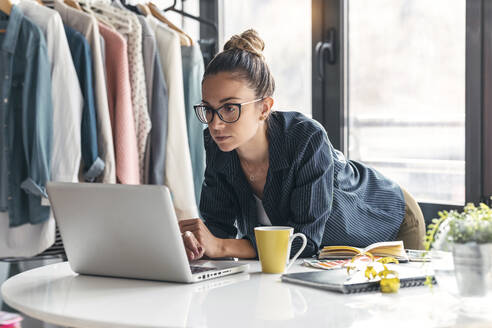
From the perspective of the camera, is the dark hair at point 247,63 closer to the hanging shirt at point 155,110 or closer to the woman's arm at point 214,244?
the woman's arm at point 214,244

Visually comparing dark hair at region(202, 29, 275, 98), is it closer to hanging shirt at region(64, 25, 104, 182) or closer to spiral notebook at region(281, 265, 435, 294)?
spiral notebook at region(281, 265, 435, 294)

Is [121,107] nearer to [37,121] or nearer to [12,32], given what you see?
[37,121]

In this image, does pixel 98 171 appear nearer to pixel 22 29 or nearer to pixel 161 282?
pixel 22 29

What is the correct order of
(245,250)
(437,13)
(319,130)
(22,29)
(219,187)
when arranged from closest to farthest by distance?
(245,250) → (319,130) → (219,187) → (22,29) → (437,13)

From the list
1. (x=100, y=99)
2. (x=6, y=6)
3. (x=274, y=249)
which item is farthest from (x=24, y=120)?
(x=274, y=249)

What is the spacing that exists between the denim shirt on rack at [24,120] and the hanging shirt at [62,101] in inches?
1.2

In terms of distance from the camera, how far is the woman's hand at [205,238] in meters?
1.47

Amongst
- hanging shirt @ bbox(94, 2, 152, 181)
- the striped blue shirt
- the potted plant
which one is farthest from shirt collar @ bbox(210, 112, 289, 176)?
hanging shirt @ bbox(94, 2, 152, 181)

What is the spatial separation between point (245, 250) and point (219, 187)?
0.26 m

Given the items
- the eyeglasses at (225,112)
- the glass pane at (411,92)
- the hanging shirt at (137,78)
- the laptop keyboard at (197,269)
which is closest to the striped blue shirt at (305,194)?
the eyeglasses at (225,112)

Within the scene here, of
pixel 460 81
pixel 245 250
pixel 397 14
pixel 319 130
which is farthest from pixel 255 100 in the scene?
pixel 397 14

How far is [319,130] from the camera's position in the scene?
5.33 ft

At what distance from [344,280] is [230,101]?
1.96 feet

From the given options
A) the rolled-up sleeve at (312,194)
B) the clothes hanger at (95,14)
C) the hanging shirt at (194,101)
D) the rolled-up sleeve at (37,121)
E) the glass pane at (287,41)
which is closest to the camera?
the rolled-up sleeve at (312,194)
